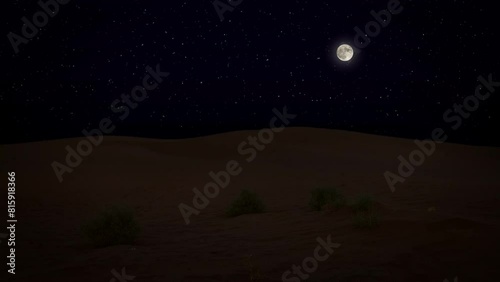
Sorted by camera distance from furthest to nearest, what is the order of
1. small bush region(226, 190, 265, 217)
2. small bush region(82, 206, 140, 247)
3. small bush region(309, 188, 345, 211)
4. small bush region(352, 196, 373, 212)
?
1. small bush region(226, 190, 265, 217)
2. small bush region(309, 188, 345, 211)
3. small bush region(352, 196, 373, 212)
4. small bush region(82, 206, 140, 247)

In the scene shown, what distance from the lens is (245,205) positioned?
811 cm

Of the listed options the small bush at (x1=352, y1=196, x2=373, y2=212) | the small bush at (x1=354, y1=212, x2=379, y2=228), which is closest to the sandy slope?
the small bush at (x1=354, y1=212, x2=379, y2=228)

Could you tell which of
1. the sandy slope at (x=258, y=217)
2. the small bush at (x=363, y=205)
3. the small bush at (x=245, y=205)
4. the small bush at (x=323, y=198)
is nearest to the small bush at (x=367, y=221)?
the sandy slope at (x=258, y=217)

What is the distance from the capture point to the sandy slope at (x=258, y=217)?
14.9ft

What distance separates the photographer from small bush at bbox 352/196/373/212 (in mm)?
6773

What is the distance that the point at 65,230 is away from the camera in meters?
7.10

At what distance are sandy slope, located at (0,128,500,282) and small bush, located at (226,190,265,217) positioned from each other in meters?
0.34

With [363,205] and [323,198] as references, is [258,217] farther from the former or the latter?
[363,205]

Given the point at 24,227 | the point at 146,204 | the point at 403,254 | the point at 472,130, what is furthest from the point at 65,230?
the point at 472,130

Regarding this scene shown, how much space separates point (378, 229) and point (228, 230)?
2306 millimetres

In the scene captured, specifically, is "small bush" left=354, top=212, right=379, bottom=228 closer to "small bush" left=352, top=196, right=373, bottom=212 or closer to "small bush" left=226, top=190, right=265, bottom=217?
"small bush" left=352, top=196, right=373, bottom=212

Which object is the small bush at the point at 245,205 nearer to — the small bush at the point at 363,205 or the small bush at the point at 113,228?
the small bush at the point at 363,205

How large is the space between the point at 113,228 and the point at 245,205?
2.88m

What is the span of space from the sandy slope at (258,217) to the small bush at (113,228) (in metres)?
0.23
